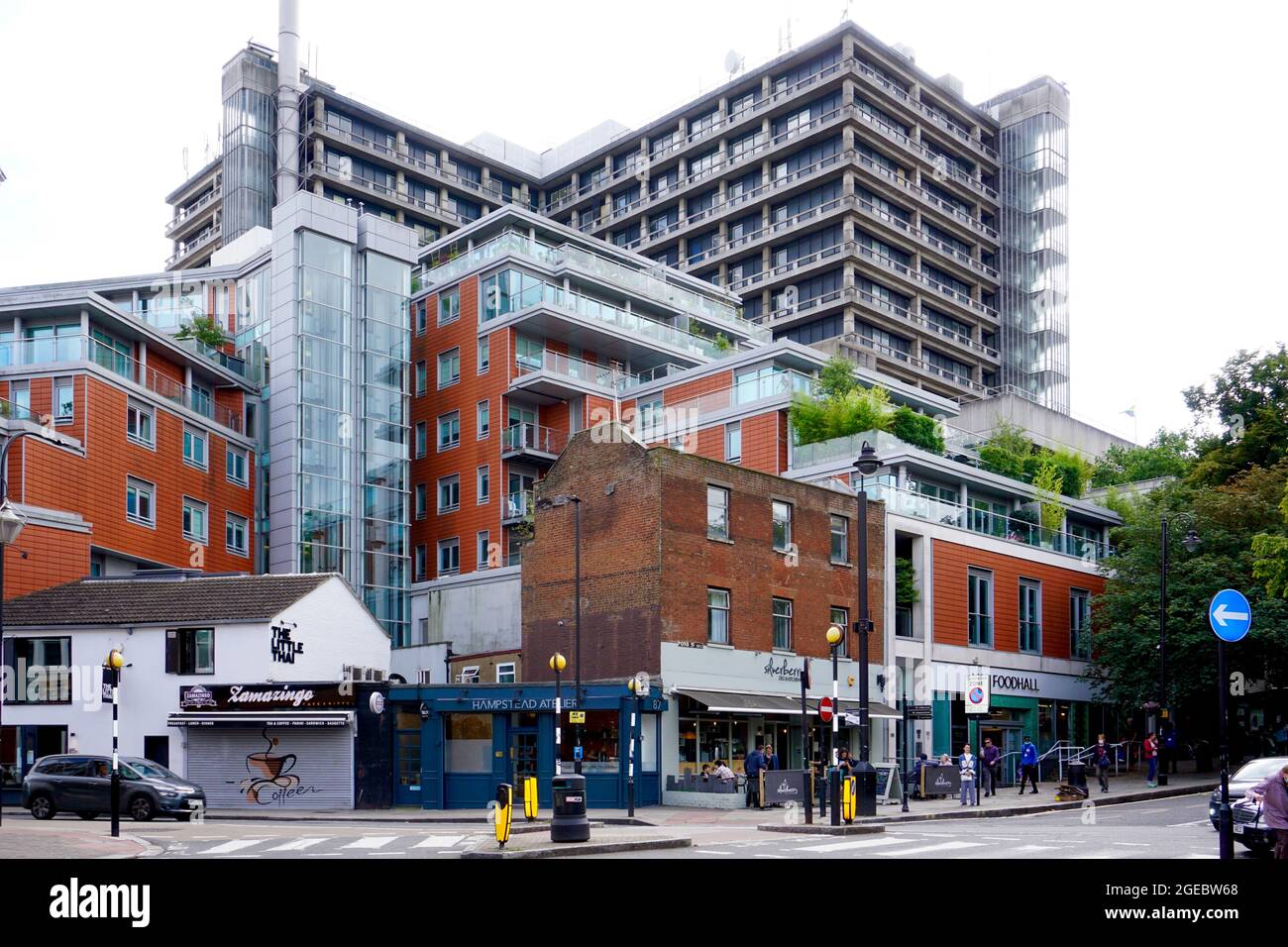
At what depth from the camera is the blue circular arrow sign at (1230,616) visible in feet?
53.6

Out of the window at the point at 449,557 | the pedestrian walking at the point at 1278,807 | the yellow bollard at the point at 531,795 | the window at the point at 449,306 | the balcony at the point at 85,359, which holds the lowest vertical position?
the yellow bollard at the point at 531,795

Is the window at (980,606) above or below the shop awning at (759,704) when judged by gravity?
above

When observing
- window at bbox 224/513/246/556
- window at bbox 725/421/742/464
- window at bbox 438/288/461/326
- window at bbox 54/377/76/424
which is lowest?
window at bbox 224/513/246/556

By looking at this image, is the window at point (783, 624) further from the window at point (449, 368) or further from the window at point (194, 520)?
the window at point (449, 368)

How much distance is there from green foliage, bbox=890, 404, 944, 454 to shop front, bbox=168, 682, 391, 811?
25.4 m

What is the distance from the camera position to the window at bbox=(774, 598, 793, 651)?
4356 centimetres

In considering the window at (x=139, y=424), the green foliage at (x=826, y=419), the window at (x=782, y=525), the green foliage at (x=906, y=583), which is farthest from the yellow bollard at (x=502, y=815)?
the window at (x=139, y=424)

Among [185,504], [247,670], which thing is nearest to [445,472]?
[185,504]

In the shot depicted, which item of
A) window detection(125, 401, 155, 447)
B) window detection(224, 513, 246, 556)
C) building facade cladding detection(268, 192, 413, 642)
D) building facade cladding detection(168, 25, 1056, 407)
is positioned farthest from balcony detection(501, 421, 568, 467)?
building facade cladding detection(168, 25, 1056, 407)

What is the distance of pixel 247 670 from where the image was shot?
4072 cm

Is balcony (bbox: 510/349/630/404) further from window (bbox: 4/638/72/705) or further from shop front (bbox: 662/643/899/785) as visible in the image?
window (bbox: 4/638/72/705)

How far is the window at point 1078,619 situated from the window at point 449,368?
31518 millimetres
